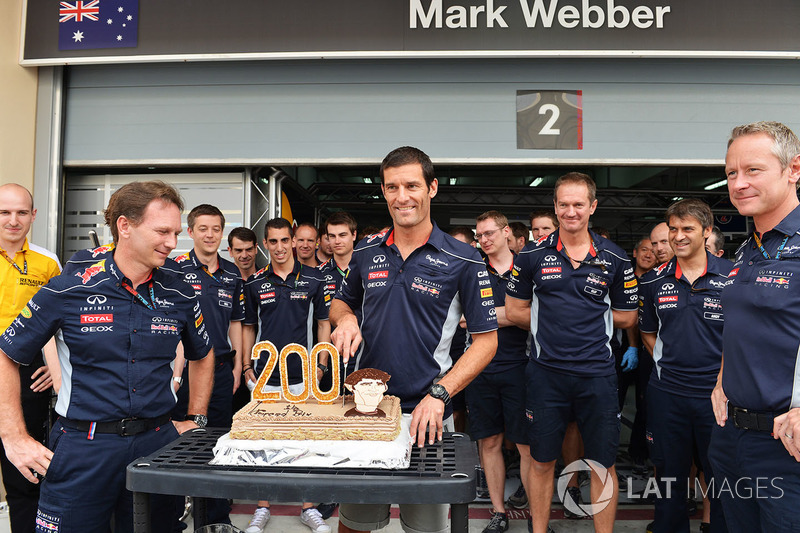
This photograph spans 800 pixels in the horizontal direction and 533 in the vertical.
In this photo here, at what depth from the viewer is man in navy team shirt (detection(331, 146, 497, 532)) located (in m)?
2.00

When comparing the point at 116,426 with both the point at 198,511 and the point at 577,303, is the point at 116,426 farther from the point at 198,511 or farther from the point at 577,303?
the point at 577,303

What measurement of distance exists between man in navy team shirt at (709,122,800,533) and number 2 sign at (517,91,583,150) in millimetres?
2789

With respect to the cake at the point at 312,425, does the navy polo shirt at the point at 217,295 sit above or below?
above

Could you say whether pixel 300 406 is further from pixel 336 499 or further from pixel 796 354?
pixel 796 354

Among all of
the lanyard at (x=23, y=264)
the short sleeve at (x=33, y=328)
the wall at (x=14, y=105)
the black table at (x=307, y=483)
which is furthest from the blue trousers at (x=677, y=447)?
the wall at (x=14, y=105)

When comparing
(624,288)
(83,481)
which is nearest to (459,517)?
(83,481)

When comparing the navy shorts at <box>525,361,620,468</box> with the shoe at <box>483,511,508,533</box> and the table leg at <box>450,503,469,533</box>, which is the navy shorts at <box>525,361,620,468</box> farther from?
the table leg at <box>450,503,469,533</box>

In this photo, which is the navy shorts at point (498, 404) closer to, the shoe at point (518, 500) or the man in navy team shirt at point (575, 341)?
the man in navy team shirt at point (575, 341)

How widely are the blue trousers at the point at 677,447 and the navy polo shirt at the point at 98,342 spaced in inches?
104

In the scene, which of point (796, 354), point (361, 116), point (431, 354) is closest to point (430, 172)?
point (431, 354)

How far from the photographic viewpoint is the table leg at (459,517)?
4.93 ft

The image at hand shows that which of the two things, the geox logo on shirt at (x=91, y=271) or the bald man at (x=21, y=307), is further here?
the bald man at (x=21, y=307)

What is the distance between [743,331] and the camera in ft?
5.95

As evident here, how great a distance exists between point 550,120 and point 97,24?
4.21 m
